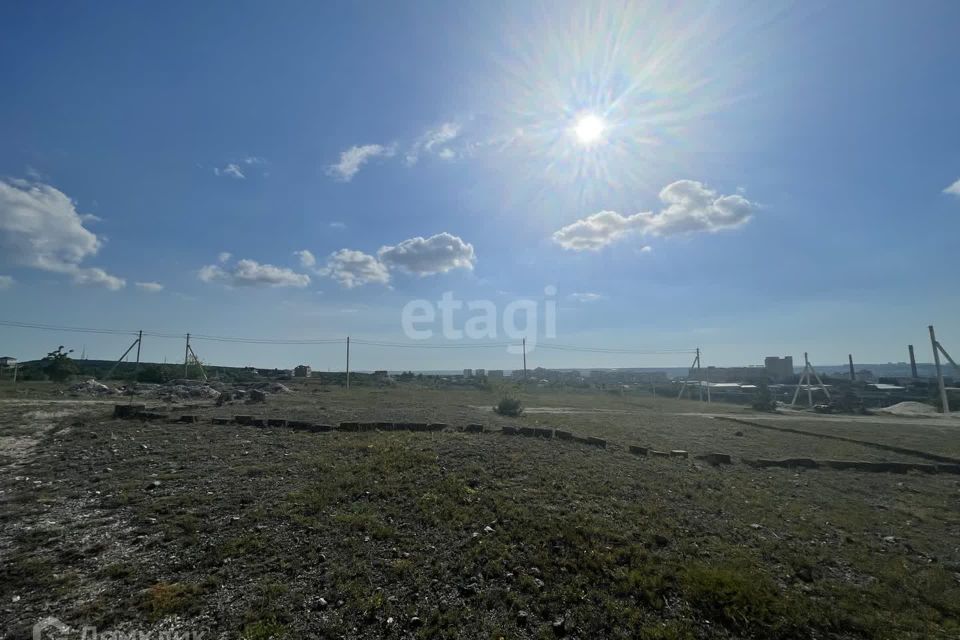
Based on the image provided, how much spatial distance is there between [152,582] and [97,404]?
660 inches

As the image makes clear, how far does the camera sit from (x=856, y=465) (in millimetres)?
10836

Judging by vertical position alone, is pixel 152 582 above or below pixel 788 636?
above

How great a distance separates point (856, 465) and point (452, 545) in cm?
1178

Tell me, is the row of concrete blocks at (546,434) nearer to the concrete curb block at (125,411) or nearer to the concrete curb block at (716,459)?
the concrete curb block at (716,459)

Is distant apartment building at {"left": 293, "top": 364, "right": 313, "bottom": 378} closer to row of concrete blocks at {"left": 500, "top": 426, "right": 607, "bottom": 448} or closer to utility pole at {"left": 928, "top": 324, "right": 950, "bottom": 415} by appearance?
row of concrete blocks at {"left": 500, "top": 426, "right": 607, "bottom": 448}

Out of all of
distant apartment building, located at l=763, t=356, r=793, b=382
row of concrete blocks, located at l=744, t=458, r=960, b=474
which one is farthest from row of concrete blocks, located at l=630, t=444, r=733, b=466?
distant apartment building, located at l=763, t=356, r=793, b=382

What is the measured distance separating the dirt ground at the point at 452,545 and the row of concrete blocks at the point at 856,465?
813 mm

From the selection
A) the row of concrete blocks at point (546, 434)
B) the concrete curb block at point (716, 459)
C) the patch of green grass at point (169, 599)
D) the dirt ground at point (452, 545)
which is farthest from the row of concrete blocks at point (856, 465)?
the patch of green grass at point (169, 599)

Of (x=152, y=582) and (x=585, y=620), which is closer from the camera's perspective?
(x=585, y=620)

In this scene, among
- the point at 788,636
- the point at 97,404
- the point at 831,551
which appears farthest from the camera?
the point at 97,404

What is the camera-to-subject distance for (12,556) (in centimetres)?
457

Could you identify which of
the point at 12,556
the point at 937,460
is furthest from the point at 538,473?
the point at 937,460

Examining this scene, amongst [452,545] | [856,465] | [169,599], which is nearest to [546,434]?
[452,545]

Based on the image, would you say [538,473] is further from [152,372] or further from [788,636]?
[152,372]
